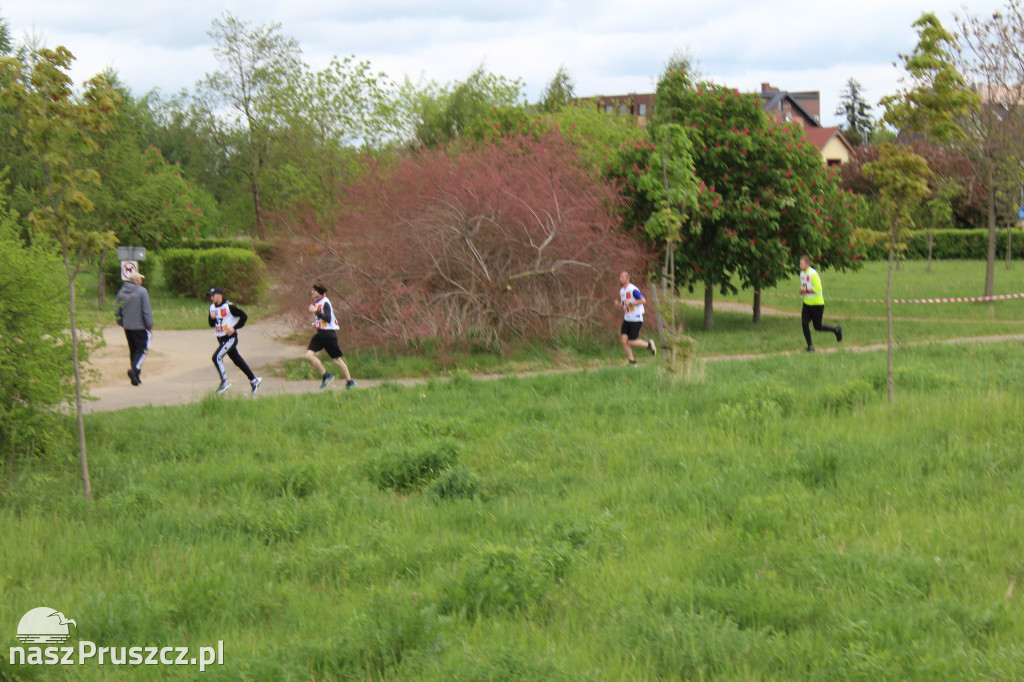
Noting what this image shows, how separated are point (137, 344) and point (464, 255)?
18.5 ft

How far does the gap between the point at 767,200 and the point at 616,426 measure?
432 inches

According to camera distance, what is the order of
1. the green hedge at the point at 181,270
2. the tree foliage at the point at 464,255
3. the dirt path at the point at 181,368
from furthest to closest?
the green hedge at the point at 181,270, the tree foliage at the point at 464,255, the dirt path at the point at 181,368

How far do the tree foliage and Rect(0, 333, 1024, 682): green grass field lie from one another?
5.58m

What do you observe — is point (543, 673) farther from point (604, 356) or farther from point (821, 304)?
point (821, 304)

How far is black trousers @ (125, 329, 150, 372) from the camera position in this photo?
1328 cm

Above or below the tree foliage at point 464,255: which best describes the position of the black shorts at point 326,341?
below

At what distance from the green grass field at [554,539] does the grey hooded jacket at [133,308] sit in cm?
363

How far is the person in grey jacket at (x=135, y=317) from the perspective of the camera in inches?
522

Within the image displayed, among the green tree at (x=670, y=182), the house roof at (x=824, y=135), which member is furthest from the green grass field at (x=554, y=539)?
the house roof at (x=824, y=135)

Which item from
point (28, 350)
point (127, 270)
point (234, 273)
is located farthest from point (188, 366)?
point (234, 273)

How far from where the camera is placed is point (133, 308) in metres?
13.3

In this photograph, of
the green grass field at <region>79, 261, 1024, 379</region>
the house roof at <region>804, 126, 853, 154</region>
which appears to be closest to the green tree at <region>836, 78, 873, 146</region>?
the house roof at <region>804, 126, 853, 154</region>

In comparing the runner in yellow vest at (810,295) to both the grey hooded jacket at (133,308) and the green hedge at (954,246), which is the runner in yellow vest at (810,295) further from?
the green hedge at (954,246)

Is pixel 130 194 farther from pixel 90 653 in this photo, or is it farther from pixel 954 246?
pixel 954 246
